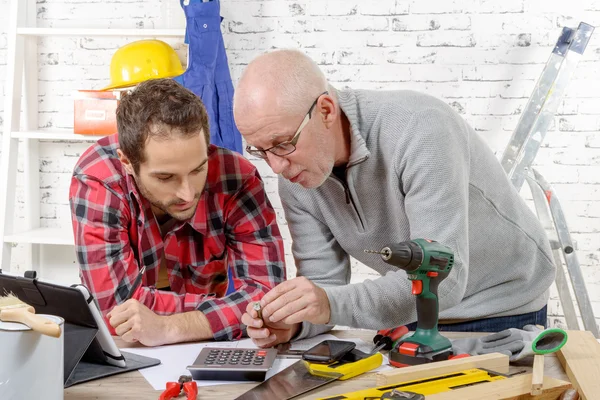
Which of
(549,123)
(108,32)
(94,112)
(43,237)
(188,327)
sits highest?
(108,32)

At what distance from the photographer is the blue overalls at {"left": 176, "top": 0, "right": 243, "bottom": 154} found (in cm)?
343

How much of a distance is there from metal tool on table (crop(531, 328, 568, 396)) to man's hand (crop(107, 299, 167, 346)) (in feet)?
2.58

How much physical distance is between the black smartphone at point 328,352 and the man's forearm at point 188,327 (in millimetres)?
361

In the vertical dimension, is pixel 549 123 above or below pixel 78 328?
above

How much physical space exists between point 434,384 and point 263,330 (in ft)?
1.52

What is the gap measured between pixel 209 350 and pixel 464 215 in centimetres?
64

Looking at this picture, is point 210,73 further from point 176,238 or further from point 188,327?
point 188,327

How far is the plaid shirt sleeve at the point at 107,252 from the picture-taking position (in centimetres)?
189

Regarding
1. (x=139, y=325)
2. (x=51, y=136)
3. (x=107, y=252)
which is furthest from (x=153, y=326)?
(x=51, y=136)

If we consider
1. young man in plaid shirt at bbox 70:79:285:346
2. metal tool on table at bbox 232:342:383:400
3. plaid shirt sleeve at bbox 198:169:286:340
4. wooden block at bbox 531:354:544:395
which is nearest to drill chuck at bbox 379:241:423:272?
metal tool on table at bbox 232:342:383:400

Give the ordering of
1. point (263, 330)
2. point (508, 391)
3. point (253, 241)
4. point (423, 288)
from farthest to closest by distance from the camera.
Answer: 1. point (253, 241)
2. point (263, 330)
3. point (423, 288)
4. point (508, 391)

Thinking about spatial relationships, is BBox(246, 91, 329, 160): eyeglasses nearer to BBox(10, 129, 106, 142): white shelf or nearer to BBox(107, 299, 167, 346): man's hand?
BBox(107, 299, 167, 346): man's hand

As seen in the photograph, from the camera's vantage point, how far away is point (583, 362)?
4.56 ft

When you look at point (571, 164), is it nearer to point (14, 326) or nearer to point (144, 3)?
point (144, 3)
